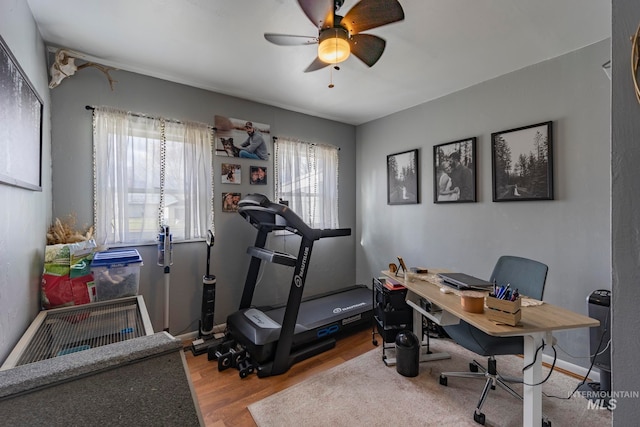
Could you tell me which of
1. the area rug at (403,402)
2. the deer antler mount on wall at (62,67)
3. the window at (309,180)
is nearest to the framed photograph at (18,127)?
the deer antler mount on wall at (62,67)

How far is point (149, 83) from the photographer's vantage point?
2633mm

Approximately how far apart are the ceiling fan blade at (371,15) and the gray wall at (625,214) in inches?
40.8

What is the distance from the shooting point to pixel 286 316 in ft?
7.80

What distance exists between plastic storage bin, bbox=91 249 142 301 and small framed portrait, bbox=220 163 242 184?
126 centimetres

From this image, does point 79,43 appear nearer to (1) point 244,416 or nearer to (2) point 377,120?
(1) point 244,416

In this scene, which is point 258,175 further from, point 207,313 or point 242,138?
point 207,313

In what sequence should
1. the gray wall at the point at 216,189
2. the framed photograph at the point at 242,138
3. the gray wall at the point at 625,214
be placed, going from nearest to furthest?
the gray wall at the point at 625,214
the gray wall at the point at 216,189
the framed photograph at the point at 242,138

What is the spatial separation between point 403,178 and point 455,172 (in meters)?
0.69

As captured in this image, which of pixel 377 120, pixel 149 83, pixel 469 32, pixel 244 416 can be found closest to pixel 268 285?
pixel 244 416

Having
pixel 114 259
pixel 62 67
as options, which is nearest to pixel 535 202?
pixel 114 259

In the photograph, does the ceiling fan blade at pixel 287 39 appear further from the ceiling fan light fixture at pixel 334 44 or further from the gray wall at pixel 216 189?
the gray wall at pixel 216 189

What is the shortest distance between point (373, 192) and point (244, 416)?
10.1 ft

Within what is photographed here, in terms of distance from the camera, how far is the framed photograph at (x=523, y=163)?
2387 mm

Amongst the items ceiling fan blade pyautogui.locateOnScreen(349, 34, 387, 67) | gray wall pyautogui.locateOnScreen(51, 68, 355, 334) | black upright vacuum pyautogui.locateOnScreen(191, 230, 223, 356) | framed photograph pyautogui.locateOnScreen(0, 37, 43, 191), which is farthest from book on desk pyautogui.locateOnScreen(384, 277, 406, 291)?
framed photograph pyautogui.locateOnScreen(0, 37, 43, 191)
